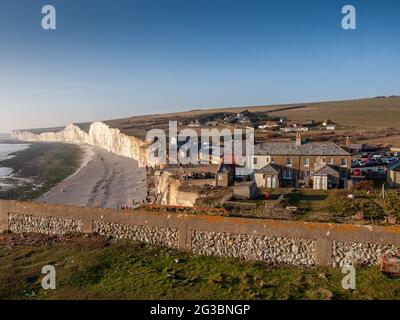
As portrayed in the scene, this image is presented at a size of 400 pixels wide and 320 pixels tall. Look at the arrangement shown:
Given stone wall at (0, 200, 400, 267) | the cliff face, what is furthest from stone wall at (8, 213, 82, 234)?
the cliff face

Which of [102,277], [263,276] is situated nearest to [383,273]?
[263,276]

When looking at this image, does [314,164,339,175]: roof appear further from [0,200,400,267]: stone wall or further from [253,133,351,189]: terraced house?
[0,200,400,267]: stone wall

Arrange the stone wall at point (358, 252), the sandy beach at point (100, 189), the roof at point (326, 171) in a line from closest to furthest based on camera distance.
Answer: the stone wall at point (358, 252)
the roof at point (326, 171)
the sandy beach at point (100, 189)

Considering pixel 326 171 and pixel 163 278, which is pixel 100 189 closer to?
pixel 326 171

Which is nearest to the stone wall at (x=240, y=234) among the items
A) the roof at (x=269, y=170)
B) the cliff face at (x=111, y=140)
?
the roof at (x=269, y=170)

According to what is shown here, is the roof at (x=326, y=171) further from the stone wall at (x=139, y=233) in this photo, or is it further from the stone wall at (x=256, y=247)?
the stone wall at (x=139, y=233)

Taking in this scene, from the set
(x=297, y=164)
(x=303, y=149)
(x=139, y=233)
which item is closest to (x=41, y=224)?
(x=139, y=233)
